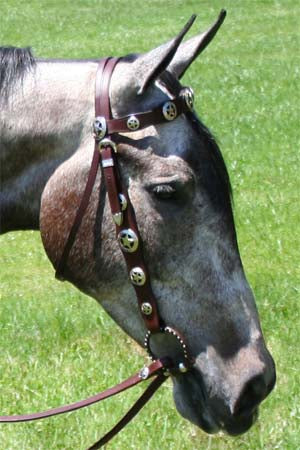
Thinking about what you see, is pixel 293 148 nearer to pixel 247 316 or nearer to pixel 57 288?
pixel 57 288

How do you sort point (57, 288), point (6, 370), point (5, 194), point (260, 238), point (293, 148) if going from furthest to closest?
point (293, 148), point (260, 238), point (57, 288), point (6, 370), point (5, 194)

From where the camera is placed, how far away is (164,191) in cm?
298

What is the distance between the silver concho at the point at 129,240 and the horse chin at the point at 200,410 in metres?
0.40

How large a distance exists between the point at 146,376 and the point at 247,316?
353 millimetres

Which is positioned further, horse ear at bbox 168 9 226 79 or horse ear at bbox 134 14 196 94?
horse ear at bbox 168 9 226 79

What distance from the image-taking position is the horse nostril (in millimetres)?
2965

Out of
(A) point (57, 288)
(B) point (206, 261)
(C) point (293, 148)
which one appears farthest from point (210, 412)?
(C) point (293, 148)

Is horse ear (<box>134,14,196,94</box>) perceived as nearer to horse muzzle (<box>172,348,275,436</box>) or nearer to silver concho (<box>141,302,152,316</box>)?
silver concho (<box>141,302,152,316</box>)

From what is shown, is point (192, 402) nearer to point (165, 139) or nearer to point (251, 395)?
point (251, 395)

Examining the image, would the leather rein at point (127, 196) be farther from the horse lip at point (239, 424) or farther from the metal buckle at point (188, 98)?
the horse lip at point (239, 424)

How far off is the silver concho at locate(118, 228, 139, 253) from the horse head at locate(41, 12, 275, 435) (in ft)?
0.11

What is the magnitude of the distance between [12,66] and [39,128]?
A: 0.22 meters

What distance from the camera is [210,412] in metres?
3.04

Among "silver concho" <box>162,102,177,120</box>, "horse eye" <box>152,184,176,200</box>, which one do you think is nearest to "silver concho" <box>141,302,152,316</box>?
"horse eye" <box>152,184,176,200</box>
